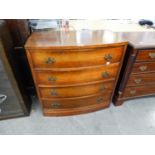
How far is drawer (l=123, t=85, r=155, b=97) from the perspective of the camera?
5.23 feet

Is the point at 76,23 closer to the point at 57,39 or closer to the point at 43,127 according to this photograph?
the point at 57,39

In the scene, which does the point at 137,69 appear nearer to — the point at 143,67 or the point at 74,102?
the point at 143,67

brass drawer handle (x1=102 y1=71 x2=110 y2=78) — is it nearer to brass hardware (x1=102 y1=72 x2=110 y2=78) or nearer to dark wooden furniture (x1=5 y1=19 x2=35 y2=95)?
brass hardware (x1=102 y1=72 x2=110 y2=78)

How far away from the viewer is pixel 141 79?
1507 mm

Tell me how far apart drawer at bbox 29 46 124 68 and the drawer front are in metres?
0.44

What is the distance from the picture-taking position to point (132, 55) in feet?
4.15

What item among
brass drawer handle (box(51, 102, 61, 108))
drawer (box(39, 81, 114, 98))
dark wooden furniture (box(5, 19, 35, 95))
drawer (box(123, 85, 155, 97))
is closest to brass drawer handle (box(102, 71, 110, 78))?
drawer (box(39, 81, 114, 98))

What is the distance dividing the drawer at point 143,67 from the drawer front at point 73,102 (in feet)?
1.42

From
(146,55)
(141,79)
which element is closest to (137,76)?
(141,79)

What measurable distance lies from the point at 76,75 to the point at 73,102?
374 millimetres

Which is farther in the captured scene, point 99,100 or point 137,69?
point 99,100

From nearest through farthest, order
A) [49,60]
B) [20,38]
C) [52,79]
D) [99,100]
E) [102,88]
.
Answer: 1. [49,60]
2. [52,79]
3. [20,38]
4. [102,88]
5. [99,100]
